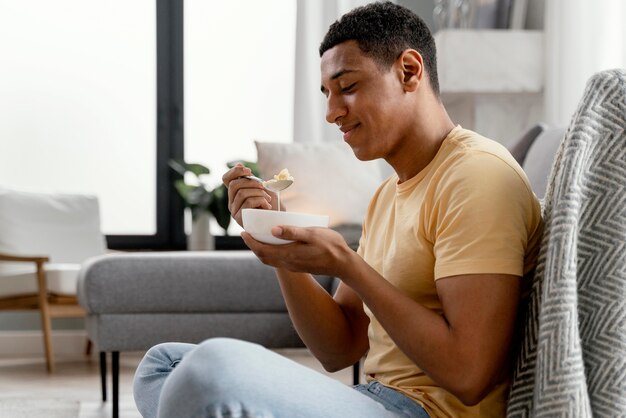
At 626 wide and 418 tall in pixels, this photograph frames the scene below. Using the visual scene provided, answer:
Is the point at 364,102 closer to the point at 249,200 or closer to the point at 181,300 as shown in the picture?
the point at 249,200

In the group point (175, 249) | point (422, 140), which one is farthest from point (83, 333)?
point (422, 140)

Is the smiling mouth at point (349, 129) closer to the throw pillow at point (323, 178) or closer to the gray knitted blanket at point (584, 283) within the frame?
the gray knitted blanket at point (584, 283)

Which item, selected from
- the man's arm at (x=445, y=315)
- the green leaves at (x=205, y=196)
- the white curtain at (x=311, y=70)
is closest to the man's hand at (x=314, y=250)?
the man's arm at (x=445, y=315)

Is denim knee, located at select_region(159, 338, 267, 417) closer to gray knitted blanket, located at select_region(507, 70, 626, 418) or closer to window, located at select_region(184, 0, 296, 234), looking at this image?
gray knitted blanket, located at select_region(507, 70, 626, 418)

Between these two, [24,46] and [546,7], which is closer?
[546,7]

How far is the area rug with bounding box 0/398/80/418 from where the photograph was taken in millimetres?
3071

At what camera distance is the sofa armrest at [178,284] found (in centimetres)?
288

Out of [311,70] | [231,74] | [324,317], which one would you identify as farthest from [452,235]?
[231,74]

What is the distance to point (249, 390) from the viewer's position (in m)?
1.06

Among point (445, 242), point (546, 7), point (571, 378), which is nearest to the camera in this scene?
point (571, 378)

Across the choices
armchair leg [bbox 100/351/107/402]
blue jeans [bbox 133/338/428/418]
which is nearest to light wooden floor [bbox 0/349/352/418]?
armchair leg [bbox 100/351/107/402]

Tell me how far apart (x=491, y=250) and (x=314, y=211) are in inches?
99.4

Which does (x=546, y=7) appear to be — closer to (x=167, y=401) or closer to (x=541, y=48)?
(x=541, y=48)

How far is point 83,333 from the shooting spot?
4.89m
